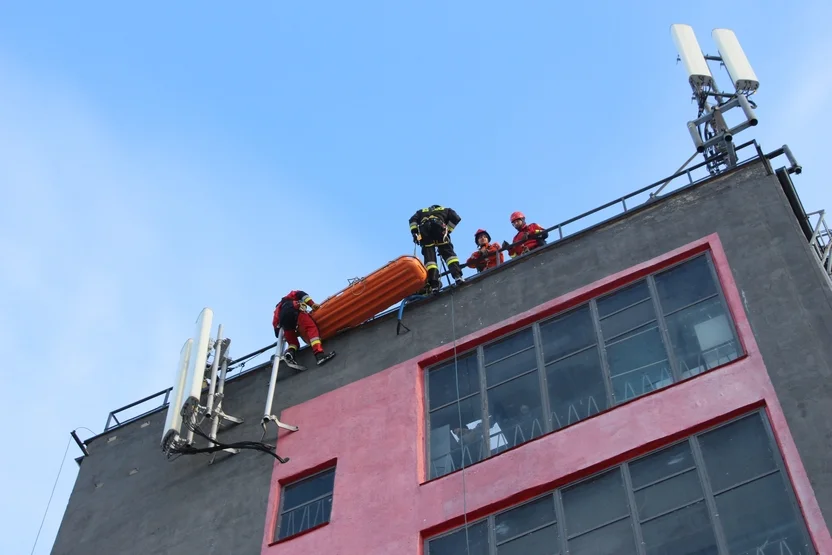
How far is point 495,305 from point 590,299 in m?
1.83

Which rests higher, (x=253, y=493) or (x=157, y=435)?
(x=157, y=435)

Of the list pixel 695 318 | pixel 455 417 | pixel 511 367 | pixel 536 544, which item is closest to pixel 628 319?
pixel 695 318

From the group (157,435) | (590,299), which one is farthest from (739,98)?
(157,435)

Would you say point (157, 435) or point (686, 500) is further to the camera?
point (157, 435)

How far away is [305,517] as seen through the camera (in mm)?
19438

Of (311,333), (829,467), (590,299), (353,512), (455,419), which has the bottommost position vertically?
(829,467)

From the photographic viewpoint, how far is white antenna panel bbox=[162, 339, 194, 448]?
2112cm

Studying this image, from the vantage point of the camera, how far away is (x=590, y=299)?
19.2 m

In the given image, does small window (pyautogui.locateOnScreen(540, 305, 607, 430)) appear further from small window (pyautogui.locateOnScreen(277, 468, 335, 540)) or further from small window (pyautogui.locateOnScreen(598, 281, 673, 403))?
small window (pyautogui.locateOnScreen(277, 468, 335, 540))

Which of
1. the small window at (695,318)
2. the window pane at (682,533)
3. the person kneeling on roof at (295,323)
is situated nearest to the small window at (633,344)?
the small window at (695,318)

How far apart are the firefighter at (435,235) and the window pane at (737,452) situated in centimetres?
707

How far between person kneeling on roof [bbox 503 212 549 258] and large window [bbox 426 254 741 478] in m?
2.77

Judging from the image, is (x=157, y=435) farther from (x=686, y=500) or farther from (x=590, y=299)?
(x=686, y=500)

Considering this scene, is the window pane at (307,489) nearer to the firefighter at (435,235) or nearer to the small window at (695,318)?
the firefighter at (435,235)
